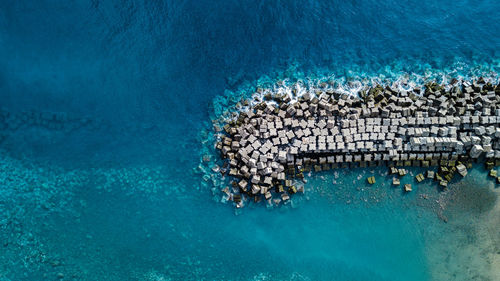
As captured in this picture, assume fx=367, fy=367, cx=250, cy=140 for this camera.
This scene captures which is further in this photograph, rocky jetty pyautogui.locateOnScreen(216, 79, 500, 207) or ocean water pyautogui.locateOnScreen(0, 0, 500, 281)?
rocky jetty pyautogui.locateOnScreen(216, 79, 500, 207)

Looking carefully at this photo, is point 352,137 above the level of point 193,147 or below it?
below

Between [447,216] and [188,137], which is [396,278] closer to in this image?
[447,216]

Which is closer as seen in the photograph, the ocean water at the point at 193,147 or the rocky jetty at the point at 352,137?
the ocean water at the point at 193,147

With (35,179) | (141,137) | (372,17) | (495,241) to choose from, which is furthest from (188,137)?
(495,241)
